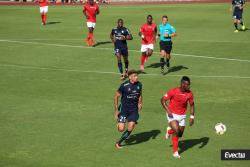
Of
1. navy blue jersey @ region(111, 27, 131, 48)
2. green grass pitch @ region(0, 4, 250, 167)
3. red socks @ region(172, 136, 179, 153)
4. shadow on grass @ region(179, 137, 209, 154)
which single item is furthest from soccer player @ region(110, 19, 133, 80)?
red socks @ region(172, 136, 179, 153)

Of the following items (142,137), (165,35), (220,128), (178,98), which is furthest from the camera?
(165,35)

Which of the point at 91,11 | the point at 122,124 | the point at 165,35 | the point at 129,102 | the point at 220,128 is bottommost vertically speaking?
the point at 220,128

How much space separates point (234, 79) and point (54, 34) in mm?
16446

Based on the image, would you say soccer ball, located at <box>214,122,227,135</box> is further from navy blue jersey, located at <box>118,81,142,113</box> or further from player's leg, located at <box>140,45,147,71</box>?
player's leg, located at <box>140,45,147,71</box>

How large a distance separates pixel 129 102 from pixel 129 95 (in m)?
0.26

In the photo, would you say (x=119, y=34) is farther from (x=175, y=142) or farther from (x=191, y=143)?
(x=175, y=142)

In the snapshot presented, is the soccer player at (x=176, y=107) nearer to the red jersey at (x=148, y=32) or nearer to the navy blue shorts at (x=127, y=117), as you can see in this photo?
the navy blue shorts at (x=127, y=117)

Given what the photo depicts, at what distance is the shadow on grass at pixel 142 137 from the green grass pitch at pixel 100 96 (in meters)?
0.03

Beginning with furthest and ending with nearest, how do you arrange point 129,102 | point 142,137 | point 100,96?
point 100,96 → point 142,137 → point 129,102

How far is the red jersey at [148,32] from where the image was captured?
27.6 metres

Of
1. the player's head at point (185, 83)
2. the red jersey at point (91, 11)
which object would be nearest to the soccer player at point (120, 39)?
the red jersey at point (91, 11)

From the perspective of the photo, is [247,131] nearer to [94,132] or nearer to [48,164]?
[94,132]

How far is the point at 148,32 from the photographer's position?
1091 inches

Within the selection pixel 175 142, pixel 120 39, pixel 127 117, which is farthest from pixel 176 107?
pixel 120 39
